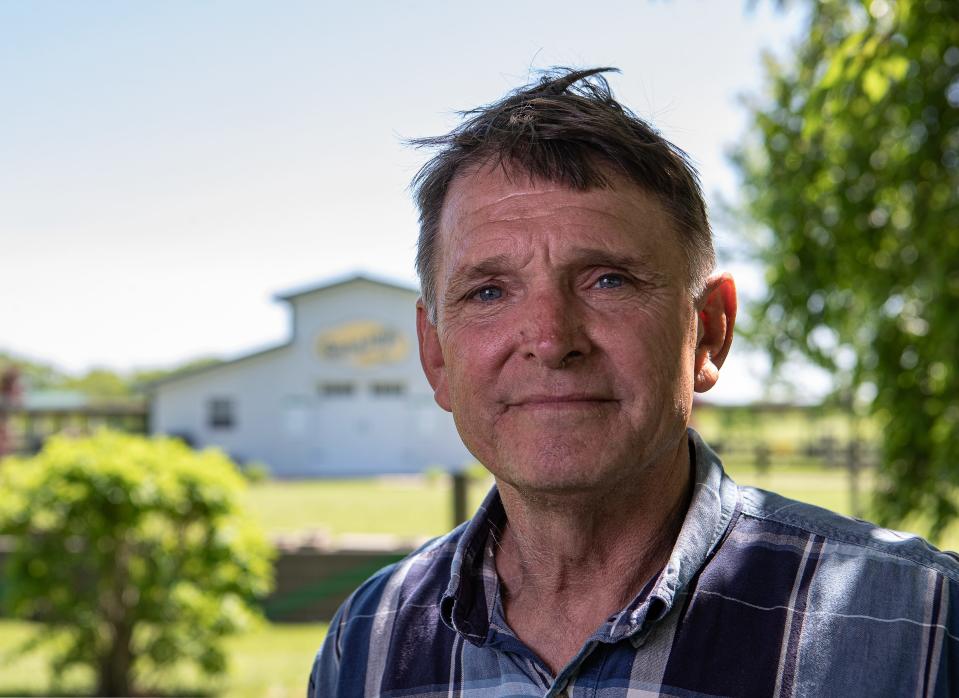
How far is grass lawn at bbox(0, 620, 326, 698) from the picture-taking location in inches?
246

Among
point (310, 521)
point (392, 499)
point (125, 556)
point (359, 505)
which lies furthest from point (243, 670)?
point (392, 499)

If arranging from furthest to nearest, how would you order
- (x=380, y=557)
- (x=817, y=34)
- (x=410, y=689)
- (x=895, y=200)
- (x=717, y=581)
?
(x=380, y=557)
(x=895, y=200)
(x=817, y=34)
(x=410, y=689)
(x=717, y=581)

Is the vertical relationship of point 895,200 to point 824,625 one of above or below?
above

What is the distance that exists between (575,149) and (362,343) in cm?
2997

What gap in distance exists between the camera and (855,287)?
4105 millimetres

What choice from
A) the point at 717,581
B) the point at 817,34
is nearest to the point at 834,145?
the point at 817,34

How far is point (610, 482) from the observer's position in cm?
125

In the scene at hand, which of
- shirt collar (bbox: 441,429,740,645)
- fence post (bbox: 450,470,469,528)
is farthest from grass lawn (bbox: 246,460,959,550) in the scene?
shirt collar (bbox: 441,429,740,645)

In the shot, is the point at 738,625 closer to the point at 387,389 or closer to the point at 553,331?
the point at 553,331

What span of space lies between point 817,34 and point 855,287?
46.9 inches

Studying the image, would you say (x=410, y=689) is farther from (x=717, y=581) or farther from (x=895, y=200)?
(x=895, y=200)

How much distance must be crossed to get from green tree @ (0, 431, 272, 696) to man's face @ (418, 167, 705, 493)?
15.9 feet

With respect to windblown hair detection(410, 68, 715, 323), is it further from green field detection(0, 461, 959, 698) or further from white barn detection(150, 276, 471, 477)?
white barn detection(150, 276, 471, 477)

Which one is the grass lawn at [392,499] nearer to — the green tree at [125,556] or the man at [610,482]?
the green tree at [125,556]
